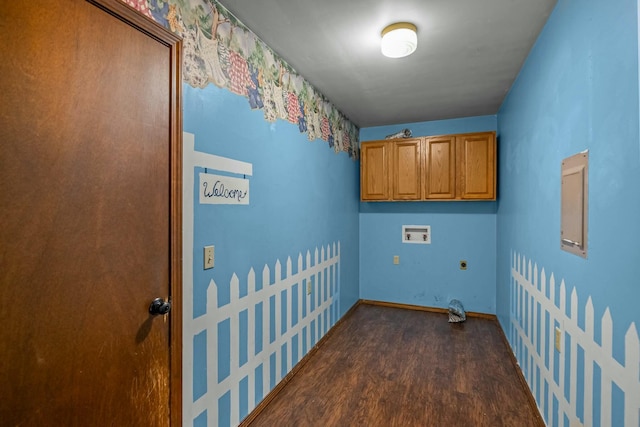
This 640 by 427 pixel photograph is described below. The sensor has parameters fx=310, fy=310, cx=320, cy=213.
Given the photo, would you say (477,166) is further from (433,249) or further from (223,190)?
(223,190)

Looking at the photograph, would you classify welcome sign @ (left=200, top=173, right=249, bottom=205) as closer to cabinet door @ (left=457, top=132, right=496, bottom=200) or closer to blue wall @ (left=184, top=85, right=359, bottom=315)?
blue wall @ (left=184, top=85, right=359, bottom=315)

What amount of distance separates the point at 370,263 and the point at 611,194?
3.20m

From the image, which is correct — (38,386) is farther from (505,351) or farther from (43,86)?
(505,351)

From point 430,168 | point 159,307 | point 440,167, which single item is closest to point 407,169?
point 430,168

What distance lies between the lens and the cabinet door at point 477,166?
3322mm

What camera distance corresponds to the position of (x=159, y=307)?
→ 4.22 feet

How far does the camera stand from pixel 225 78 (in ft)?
5.55

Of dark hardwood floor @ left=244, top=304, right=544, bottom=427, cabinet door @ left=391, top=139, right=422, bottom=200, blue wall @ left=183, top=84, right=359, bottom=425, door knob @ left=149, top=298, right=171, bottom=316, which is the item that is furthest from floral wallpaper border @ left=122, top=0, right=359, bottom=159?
dark hardwood floor @ left=244, top=304, right=544, bottom=427

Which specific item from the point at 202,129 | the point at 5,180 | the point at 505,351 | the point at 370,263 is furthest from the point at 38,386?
the point at 370,263

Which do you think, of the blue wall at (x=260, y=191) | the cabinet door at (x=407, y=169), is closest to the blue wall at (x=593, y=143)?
the cabinet door at (x=407, y=169)

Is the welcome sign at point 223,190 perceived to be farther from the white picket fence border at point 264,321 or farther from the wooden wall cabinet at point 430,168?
the wooden wall cabinet at point 430,168

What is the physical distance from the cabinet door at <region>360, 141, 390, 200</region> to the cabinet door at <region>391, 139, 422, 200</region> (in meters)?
0.10

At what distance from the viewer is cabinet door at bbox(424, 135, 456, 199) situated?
3.48 meters

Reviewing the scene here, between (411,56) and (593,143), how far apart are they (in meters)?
1.36
